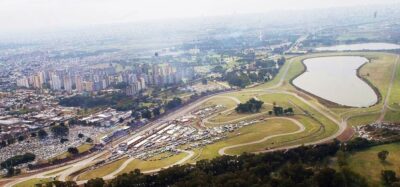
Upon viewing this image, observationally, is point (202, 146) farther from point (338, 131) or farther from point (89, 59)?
point (89, 59)

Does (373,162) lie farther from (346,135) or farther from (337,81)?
(337,81)

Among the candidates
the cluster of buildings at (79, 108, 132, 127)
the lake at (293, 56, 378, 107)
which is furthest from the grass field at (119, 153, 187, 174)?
the lake at (293, 56, 378, 107)

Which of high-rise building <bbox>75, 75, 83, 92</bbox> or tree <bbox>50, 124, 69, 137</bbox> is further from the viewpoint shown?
high-rise building <bbox>75, 75, 83, 92</bbox>

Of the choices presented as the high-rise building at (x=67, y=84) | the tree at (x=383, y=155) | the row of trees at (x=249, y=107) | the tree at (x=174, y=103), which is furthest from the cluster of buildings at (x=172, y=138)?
the high-rise building at (x=67, y=84)

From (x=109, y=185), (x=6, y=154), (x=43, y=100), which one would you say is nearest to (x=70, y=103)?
(x=43, y=100)

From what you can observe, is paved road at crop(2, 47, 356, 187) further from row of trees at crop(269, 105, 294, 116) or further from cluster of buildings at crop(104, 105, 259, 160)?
row of trees at crop(269, 105, 294, 116)

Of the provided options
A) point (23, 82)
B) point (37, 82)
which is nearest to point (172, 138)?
point (37, 82)

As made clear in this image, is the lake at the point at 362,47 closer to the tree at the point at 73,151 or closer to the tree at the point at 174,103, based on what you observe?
the tree at the point at 174,103
